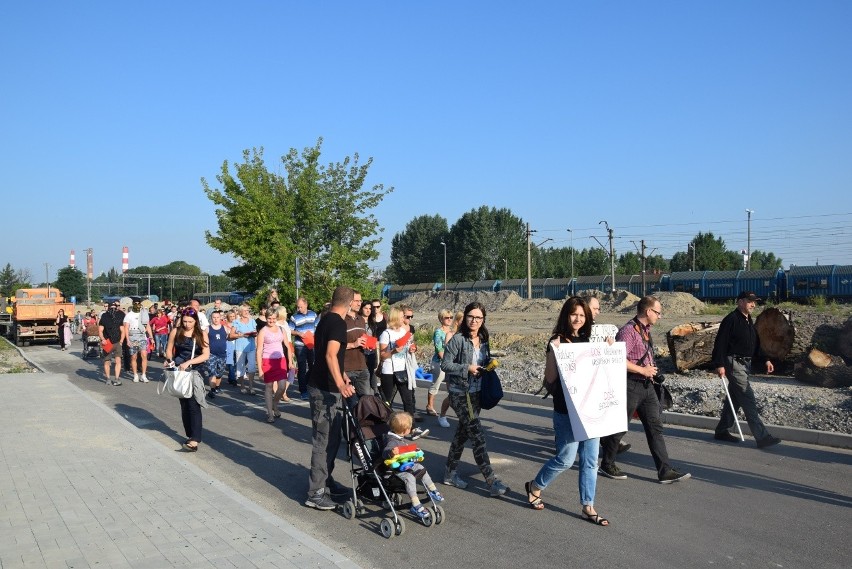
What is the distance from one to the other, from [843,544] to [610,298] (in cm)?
5226

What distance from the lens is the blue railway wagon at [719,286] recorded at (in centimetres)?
5490

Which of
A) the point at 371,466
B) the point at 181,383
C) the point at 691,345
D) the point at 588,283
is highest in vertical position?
the point at 588,283

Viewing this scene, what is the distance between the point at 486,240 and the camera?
96.5m

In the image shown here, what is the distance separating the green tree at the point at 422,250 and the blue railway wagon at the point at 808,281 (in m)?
56.1

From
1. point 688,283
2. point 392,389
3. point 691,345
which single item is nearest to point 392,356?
point 392,389

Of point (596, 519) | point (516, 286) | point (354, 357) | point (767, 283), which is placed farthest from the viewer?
point (516, 286)

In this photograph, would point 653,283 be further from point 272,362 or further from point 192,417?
point 192,417

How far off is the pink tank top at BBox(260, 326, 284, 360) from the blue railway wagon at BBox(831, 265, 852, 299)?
44828 mm

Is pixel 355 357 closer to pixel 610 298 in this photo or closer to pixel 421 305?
pixel 610 298

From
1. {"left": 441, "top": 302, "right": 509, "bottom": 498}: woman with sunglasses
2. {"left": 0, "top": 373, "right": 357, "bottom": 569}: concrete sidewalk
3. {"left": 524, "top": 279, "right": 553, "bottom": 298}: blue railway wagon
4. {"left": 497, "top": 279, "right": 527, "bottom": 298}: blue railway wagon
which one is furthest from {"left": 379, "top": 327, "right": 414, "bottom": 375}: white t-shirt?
{"left": 497, "top": 279, "right": 527, "bottom": 298}: blue railway wagon

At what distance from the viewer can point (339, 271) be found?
87.5ft

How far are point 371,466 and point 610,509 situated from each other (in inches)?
84.1

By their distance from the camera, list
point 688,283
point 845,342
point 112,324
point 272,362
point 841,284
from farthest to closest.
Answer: point 688,283 < point 841,284 < point 112,324 < point 845,342 < point 272,362

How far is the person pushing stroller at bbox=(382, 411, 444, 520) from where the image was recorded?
639 centimetres
